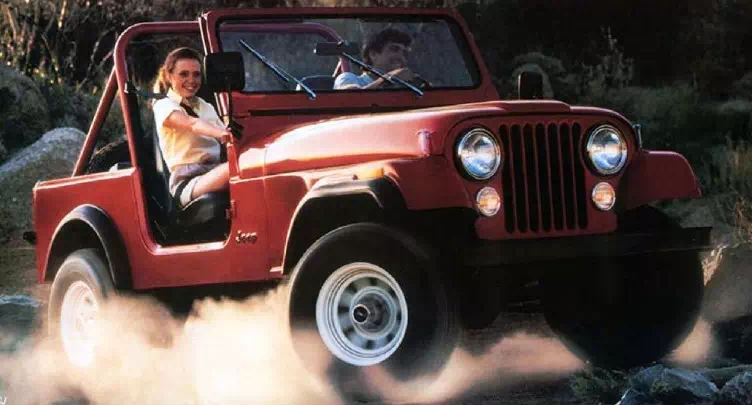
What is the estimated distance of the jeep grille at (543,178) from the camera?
7305mm

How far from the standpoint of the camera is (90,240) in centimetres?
941

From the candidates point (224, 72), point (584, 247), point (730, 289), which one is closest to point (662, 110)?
point (730, 289)

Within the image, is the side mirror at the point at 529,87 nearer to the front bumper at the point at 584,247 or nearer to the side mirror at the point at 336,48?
the side mirror at the point at 336,48

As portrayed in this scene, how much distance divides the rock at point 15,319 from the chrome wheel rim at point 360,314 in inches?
161

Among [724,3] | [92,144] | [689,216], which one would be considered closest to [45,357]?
[92,144]

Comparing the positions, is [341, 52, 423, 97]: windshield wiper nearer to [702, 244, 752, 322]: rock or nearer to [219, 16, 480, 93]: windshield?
[219, 16, 480, 93]: windshield

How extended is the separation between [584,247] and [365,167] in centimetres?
92

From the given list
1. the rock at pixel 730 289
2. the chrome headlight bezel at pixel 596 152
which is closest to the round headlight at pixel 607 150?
the chrome headlight bezel at pixel 596 152

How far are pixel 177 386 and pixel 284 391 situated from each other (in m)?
1.07

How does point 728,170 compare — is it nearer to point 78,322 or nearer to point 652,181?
point 78,322

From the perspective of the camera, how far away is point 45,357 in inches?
380

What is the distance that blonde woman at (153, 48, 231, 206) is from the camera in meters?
8.57

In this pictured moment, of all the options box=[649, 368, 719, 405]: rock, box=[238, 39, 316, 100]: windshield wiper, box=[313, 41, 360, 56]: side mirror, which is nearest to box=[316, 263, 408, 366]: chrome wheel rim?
box=[649, 368, 719, 405]: rock

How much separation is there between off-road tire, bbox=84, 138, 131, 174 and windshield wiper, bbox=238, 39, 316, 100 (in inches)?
44.0
